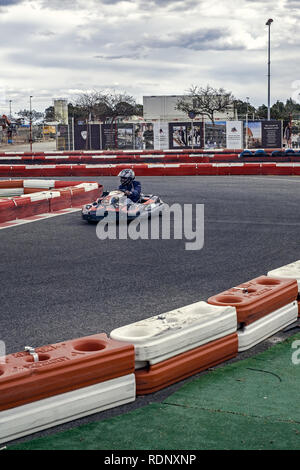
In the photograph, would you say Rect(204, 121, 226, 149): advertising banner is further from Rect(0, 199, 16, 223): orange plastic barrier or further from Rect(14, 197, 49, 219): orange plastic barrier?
Rect(0, 199, 16, 223): orange plastic barrier

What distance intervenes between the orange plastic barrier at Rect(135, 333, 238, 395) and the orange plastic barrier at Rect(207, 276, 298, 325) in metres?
0.27

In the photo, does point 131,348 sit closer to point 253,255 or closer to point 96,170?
point 253,255

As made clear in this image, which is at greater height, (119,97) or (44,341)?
(119,97)

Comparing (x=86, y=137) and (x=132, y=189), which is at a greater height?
(x=86, y=137)

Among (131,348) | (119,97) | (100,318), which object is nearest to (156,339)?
(131,348)

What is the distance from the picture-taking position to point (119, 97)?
60.1 m

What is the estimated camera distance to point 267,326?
5.12 metres

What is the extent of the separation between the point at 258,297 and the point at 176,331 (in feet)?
3.68

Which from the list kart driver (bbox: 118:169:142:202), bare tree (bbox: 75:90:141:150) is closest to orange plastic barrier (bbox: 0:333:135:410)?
kart driver (bbox: 118:169:142:202)

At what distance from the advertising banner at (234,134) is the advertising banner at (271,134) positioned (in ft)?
4.46

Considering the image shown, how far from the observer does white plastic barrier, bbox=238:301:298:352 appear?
4.83 metres

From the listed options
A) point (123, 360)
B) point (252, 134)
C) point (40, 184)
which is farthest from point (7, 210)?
point (252, 134)

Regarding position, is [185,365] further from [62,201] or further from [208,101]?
[208,101]

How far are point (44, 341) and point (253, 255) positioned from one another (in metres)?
4.16
